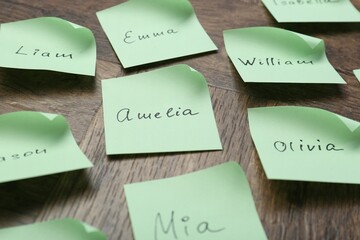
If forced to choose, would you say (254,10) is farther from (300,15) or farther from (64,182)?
(64,182)

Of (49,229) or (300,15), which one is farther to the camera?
(300,15)

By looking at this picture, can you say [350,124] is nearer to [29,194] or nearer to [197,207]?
[197,207]

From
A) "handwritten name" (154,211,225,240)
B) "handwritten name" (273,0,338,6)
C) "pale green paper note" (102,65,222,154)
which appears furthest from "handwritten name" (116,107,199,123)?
"handwritten name" (273,0,338,6)

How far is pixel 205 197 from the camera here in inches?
15.7

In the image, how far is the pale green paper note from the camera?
438 mm

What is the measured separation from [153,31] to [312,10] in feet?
0.68

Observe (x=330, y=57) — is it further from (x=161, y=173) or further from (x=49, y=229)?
(x=49, y=229)

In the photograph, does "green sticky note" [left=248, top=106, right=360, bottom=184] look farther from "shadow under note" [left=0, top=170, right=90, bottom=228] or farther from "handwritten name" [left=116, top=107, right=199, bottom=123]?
"shadow under note" [left=0, top=170, right=90, bottom=228]

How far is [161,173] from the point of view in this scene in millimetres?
419

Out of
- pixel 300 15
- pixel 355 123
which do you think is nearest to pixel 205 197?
pixel 355 123

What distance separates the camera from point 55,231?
367 millimetres

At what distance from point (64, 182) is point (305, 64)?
0.29m

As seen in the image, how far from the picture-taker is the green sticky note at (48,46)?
50 centimetres

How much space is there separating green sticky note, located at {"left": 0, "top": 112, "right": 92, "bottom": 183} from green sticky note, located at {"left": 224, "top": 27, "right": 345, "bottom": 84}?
198 millimetres
